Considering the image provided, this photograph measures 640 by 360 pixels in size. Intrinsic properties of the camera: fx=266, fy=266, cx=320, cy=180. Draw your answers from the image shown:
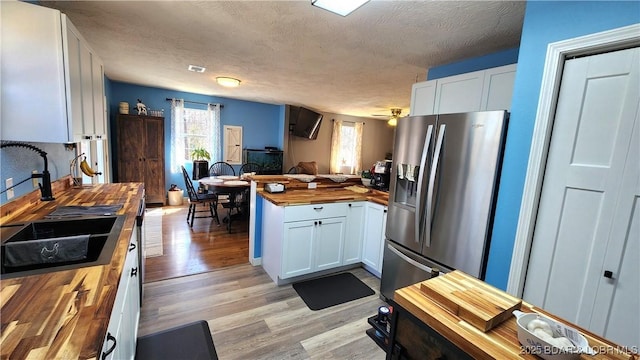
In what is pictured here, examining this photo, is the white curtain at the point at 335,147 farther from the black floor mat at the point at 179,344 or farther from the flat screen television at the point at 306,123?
the black floor mat at the point at 179,344

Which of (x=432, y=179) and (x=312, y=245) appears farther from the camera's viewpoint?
(x=312, y=245)

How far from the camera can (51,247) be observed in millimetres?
1281

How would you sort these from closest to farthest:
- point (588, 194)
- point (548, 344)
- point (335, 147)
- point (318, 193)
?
1. point (548, 344)
2. point (588, 194)
3. point (318, 193)
4. point (335, 147)

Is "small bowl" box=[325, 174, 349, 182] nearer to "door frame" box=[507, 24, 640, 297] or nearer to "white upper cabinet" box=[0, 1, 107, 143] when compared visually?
"door frame" box=[507, 24, 640, 297]

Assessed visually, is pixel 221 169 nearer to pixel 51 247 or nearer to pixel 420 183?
pixel 51 247

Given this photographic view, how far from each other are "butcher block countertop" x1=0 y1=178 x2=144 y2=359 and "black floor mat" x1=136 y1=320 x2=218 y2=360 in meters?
0.95

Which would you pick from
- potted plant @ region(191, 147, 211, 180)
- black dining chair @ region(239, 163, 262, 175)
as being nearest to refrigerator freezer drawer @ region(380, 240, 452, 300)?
potted plant @ region(191, 147, 211, 180)

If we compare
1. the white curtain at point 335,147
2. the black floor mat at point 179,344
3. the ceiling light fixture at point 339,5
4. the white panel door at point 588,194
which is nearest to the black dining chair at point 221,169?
the white curtain at point 335,147

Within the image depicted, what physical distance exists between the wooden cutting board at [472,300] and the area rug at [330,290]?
5.23 feet

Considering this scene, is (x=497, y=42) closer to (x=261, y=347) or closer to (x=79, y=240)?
(x=261, y=347)

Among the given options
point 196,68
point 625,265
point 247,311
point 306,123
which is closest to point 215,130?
point 306,123

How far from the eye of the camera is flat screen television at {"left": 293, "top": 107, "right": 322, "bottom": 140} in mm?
6730

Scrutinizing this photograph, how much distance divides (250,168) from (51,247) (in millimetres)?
5253

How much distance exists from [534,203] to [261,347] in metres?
1.94
